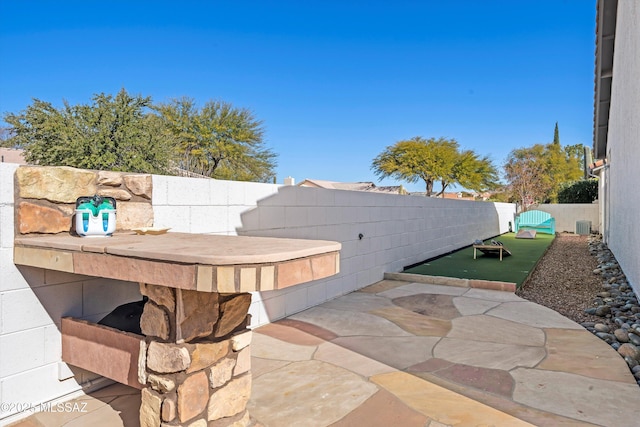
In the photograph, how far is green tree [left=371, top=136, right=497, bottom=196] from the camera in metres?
26.4

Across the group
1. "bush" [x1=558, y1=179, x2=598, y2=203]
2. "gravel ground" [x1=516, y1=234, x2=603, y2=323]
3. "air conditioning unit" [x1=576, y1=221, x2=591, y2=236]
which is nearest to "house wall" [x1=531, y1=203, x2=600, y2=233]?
Answer: "air conditioning unit" [x1=576, y1=221, x2=591, y2=236]

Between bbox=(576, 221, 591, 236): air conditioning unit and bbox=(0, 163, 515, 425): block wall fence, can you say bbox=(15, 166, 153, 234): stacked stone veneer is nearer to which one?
bbox=(0, 163, 515, 425): block wall fence

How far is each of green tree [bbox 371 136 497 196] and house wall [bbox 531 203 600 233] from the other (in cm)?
860

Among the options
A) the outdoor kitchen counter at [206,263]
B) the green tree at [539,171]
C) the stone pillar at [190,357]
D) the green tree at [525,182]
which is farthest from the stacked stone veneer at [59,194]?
the green tree at [525,182]

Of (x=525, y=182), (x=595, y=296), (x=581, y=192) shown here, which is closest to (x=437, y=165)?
(x=525, y=182)

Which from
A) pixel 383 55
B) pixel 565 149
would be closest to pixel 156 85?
pixel 383 55

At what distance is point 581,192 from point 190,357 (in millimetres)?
23792

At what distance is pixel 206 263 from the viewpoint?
55.6 inches

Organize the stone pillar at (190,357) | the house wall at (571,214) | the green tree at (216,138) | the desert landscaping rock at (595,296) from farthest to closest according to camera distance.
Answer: the green tree at (216,138), the house wall at (571,214), the desert landscaping rock at (595,296), the stone pillar at (190,357)

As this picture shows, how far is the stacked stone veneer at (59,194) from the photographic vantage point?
233 cm

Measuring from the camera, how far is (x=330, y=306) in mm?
4883

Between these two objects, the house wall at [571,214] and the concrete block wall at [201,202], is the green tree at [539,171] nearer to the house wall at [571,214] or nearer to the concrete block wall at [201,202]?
the house wall at [571,214]

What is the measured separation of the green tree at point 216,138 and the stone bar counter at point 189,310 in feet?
58.9

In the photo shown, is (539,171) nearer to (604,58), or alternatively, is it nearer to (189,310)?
(604,58)
